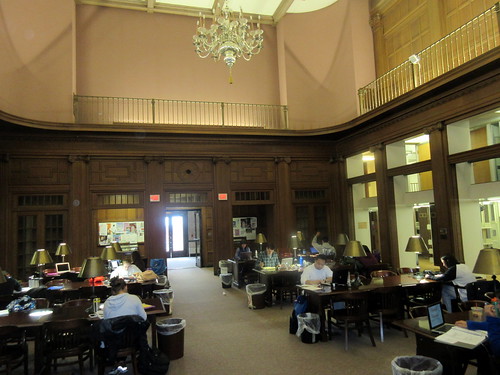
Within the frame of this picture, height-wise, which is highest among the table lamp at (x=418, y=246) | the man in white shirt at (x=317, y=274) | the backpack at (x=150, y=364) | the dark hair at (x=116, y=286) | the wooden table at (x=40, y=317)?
the table lamp at (x=418, y=246)

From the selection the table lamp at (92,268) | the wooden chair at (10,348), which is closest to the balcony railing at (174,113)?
the table lamp at (92,268)

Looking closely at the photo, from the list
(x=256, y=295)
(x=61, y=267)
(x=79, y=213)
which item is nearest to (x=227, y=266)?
(x=256, y=295)

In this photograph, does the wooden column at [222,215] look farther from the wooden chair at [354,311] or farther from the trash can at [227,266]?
the wooden chair at [354,311]

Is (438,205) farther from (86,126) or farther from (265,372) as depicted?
(86,126)

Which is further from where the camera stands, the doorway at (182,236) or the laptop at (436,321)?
the doorway at (182,236)

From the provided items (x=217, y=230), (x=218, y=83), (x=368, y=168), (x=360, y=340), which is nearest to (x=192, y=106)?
(x=218, y=83)

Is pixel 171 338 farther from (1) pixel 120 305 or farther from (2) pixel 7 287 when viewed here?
(2) pixel 7 287

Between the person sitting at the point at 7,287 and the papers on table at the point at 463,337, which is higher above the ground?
the person sitting at the point at 7,287

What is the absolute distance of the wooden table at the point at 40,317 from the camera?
4375mm

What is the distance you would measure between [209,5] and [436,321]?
40.4ft

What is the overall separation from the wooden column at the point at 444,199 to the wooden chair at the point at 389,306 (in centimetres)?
300

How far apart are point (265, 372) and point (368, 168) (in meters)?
10.1

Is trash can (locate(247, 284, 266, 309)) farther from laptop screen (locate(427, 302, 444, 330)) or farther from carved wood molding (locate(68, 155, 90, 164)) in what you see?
carved wood molding (locate(68, 155, 90, 164))

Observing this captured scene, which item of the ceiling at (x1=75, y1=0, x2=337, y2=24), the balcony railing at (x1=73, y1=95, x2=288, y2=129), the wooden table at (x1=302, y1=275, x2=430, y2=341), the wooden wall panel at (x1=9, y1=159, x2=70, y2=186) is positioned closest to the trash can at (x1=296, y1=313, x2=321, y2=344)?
the wooden table at (x1=302, y1=275, x2=430, y2=341)
